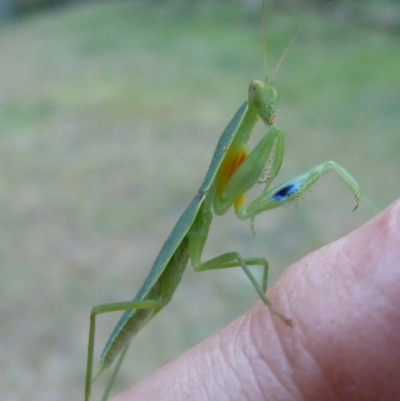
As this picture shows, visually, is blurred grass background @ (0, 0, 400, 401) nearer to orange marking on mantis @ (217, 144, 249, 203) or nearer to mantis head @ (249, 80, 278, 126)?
orange marking on mantis @ (217, 144, 249, 203)

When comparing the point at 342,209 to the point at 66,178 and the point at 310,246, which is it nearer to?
the point at 310,246

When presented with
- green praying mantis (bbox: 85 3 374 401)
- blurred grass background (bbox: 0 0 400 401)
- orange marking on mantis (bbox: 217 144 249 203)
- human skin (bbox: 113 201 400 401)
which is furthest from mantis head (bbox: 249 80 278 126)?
blurred grass background (bbox: 0 0 400 401)

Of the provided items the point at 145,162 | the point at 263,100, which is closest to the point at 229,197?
the point at 263,100

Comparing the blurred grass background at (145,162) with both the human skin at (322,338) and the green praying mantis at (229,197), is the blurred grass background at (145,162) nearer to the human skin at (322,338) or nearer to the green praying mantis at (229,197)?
the green praying mantis at (229,197)

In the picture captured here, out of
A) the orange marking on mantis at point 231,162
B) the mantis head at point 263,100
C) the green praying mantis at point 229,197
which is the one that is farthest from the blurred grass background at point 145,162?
the mantis head at point 263,100

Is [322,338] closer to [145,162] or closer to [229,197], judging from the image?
[229,197]
